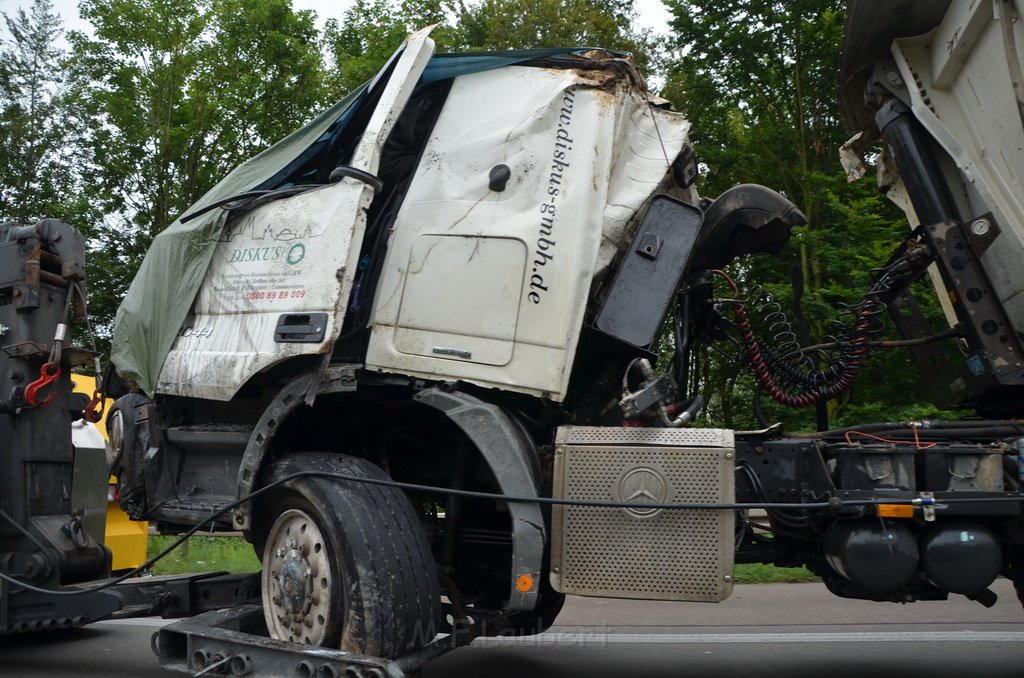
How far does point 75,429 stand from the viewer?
659cm

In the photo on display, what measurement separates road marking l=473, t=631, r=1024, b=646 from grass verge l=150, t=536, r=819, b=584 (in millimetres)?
1074

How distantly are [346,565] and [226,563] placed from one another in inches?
228

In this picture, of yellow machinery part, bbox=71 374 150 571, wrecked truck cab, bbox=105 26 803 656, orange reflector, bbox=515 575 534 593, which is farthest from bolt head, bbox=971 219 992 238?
yellow machinery part, bbox=71 374 150 571

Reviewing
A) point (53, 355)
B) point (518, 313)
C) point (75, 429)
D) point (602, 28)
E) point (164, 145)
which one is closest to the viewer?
point (518, 313)

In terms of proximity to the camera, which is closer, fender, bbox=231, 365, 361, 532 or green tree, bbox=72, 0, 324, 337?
fender, bbox=231, 365, 361, 532

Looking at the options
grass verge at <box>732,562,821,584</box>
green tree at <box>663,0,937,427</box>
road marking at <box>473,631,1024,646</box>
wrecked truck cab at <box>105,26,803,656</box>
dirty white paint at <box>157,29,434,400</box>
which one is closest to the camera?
wrecked truck cab at <box>105,26,803,656</box>

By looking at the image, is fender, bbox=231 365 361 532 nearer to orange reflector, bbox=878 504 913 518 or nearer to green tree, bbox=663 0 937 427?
orange reflector, bbox=878 504 913 518

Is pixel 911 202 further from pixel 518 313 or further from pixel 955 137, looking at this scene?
pixel 518 313

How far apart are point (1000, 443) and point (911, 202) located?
4.53 feet

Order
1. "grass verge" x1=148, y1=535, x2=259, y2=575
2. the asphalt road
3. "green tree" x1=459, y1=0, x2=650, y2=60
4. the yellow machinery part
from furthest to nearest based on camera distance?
"green tree" x1=459, y1=0, x2=650, y2=60 → "grass verge" x1=148, y1=535, x2=259, y2=575 → the yellow machinery part → the asphalt road

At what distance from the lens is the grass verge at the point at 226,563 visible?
8.61 metres

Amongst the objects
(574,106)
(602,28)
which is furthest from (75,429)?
(602,28)

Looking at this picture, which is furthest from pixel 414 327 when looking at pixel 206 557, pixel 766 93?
pixel 766 93

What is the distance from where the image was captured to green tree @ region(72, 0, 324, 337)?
2197 cm
